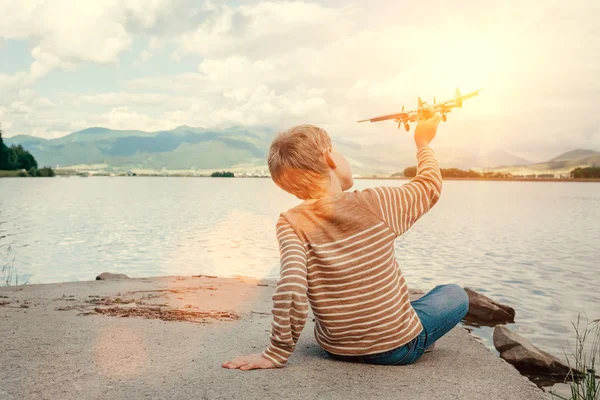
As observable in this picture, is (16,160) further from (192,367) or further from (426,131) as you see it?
(426,131)

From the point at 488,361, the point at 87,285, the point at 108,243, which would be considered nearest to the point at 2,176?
the point at 108,243

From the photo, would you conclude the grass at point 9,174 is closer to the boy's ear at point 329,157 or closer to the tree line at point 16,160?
the tree line at point 16,160

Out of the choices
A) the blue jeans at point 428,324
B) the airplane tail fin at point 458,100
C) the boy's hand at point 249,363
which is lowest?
the boy's hand at point 249,363

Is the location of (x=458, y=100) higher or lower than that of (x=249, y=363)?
higher

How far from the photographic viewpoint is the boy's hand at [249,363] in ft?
13.5

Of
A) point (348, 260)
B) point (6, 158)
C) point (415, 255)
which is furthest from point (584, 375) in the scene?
point (6, 158)

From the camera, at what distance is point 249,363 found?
4.15m

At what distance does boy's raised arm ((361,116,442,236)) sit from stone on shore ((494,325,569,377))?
4413 millimetres

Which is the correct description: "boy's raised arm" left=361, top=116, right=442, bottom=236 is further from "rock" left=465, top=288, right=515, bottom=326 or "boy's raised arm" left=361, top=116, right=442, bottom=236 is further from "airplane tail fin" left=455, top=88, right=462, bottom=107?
"rock" left=465, top=288, right=515, bottom=326

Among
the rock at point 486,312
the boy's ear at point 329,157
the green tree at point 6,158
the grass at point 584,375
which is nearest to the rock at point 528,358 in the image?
the grass at point 584,375

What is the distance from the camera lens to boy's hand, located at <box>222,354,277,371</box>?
A: 4.11 metres

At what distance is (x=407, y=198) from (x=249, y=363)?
170 centimetres

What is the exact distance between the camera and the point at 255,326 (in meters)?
6.34

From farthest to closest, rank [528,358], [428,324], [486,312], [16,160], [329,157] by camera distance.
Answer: [16,160], [486,312], [528,358], [428,324], [329,157]
